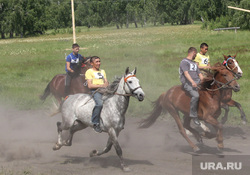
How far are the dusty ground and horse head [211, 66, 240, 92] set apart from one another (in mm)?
1588

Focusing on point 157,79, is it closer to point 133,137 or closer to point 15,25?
point 133,137

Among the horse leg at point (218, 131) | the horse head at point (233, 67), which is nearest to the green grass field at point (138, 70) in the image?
the horse leg at point (218, 131)

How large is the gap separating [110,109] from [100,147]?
7.96ft

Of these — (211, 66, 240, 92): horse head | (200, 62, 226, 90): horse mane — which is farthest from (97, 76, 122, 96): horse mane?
(211, 66, 240, 92): horse head

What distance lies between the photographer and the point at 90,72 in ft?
31.8

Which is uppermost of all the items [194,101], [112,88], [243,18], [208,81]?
[243,18]

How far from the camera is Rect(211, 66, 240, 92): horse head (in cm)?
1032

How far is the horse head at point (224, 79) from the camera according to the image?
10322 mm

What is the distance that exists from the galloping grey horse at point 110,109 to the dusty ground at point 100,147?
444mm

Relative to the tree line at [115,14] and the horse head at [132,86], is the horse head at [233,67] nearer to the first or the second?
the horse head at [132,86]

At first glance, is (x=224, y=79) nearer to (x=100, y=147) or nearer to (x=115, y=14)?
(x=100, y=147)

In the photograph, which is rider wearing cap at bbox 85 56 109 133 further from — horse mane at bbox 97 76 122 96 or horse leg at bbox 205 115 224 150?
horse leg at bbox 205 115 224 150

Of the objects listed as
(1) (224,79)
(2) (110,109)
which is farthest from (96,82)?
(1) (224,79)

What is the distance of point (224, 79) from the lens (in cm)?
1054
